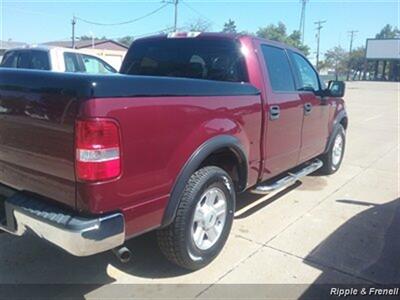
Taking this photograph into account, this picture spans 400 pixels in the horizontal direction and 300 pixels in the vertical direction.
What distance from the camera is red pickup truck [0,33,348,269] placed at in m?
2.47

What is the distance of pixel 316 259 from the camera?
367 centimetres

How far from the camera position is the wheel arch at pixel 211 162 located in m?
3.02

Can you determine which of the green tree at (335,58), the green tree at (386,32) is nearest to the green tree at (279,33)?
the green tree at (335,58)

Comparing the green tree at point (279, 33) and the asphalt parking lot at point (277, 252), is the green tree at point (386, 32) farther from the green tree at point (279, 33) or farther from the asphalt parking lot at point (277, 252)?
the asphalt parking lot at point (277, 252)

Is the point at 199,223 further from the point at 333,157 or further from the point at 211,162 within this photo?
the point at 333,157

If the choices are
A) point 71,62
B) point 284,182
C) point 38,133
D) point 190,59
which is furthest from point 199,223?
point 71,62

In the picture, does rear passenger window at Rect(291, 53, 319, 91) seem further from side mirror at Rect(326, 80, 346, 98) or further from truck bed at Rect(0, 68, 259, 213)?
truck bed at Rect(0, 68, 259, 213)

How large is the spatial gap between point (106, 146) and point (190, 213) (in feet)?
3.27

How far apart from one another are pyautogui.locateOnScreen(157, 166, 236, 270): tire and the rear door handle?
2.94 ft

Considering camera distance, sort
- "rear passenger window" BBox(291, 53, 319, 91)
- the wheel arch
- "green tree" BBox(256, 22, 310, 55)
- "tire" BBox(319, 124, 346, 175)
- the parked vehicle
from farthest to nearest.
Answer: "green tree" BBox(256, 22, 310, 55), the parked vehicle, "tire" BBox(319, 124, 346, 175), "rear passenger window" BBox(291, 53, 319, 91), the wheel arch

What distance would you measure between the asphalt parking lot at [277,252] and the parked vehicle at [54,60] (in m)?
6.64

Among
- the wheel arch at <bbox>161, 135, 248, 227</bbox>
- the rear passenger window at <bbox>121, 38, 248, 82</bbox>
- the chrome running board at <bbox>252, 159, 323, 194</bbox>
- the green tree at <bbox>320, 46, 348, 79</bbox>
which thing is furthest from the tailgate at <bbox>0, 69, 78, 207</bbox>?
the green tree at <bbox>320, 46, 348, 79</bbox>

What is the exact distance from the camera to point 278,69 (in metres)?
4.60

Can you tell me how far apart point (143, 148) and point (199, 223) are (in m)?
1.02
